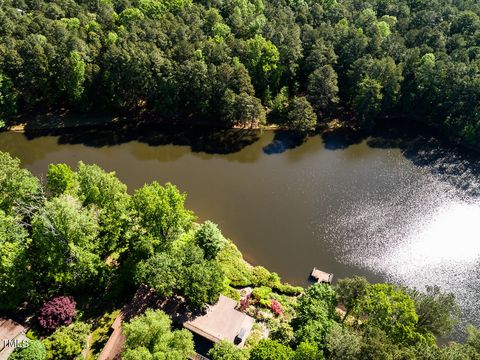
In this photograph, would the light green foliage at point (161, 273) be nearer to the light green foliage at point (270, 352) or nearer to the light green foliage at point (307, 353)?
Result: the light green foliage at point (270, 352)

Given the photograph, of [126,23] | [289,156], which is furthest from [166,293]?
[126,23]

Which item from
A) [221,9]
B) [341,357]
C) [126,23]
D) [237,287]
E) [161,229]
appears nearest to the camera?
[341,357]

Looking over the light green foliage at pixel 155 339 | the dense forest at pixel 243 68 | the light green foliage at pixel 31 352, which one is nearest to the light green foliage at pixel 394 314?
the light green foliage at pixel 155 339

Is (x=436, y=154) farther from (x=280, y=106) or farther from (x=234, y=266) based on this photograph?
(x=234, y=266)

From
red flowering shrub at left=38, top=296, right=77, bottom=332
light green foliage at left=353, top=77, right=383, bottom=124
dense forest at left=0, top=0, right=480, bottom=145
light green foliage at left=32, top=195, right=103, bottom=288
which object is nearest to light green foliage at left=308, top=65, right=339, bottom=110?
dense forest at left=0, top=0, right=480, bottom=145

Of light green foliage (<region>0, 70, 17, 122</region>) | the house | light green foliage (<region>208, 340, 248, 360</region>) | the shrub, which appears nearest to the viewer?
light green foliage (<region>208, 340, 248, 360</region>)

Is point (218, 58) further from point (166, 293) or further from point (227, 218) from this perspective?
point (166, 293)

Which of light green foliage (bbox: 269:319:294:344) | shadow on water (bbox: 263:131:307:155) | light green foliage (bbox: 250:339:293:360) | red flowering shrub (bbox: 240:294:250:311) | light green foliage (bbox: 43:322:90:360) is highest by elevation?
shadow on water (bbox: 263:131:307:155)

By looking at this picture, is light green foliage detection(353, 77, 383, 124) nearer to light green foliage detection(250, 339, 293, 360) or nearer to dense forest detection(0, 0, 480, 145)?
dense forest detection(0, 0, 480, 145)
